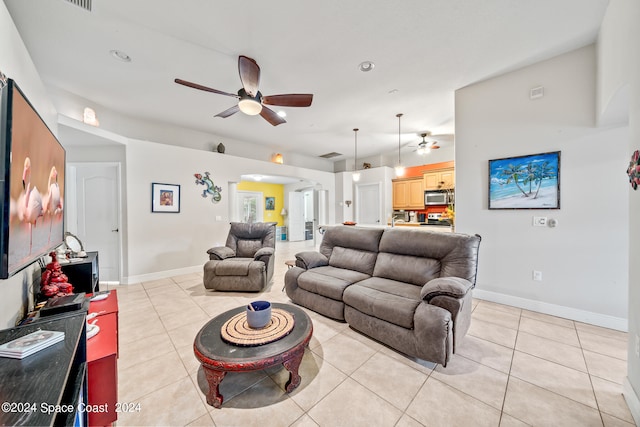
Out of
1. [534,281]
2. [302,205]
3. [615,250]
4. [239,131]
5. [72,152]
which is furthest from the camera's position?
[302,205]

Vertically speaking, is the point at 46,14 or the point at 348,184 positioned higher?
the point at 46,14

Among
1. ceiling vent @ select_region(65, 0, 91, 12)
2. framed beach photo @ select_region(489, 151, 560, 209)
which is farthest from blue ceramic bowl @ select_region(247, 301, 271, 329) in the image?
framed beach photo @ select_region(489, 151, 560, 209)

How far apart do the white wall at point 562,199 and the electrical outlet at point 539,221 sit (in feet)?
0.15

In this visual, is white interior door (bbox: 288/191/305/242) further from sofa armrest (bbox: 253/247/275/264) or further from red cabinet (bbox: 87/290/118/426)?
red cabinet (bbox: 87/290/118/426)

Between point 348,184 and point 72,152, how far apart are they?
5967mm

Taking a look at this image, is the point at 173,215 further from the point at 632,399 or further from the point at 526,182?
the point at 632,399

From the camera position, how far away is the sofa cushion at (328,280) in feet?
8.00

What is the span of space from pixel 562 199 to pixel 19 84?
5007 mm

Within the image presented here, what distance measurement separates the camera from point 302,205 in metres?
9.20

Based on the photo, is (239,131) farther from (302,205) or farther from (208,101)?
(302,205)

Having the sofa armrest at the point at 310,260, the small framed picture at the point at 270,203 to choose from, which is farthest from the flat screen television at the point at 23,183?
Result: the small framed picture at the point at 270,203

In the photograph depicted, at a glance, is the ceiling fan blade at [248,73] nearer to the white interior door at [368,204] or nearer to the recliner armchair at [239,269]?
the recliner armchair at [239,269]

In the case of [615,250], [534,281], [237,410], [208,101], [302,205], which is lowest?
[237,410]

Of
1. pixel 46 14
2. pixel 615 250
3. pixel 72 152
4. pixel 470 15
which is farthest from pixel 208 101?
pixel 615 250
